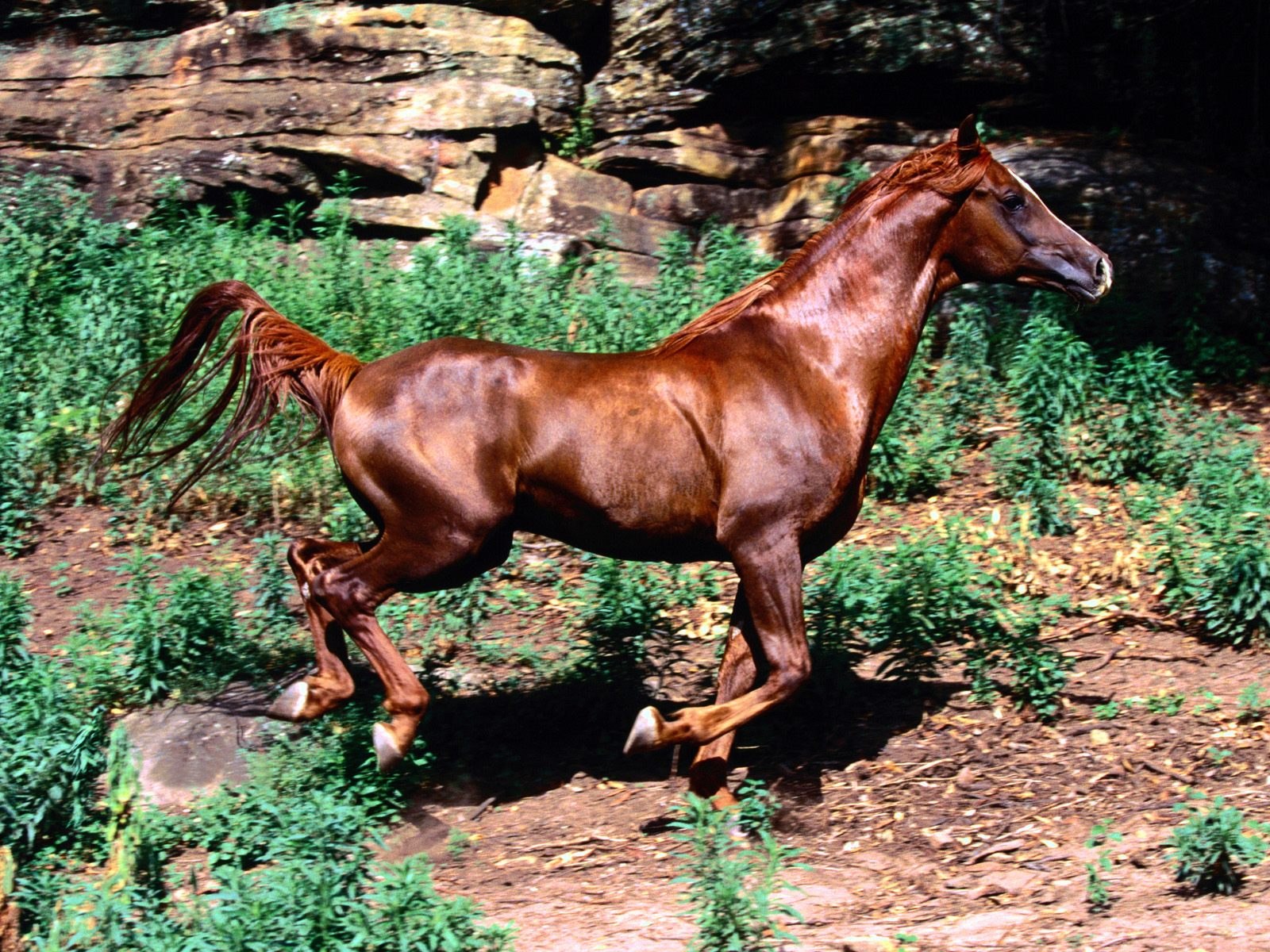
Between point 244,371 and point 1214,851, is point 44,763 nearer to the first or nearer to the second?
point 244,371

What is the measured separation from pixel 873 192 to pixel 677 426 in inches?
51.7

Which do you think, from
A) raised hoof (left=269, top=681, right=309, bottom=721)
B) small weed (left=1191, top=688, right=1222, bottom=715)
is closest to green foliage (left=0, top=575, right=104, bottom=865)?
raised hoof (left=269, top=681, right=309, bottom=721)

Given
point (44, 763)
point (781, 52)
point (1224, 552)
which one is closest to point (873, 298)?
point (1224, 552)

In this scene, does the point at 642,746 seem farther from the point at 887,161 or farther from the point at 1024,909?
the point at 887,161

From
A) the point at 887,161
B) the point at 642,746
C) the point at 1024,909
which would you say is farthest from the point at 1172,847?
the point at 887,161

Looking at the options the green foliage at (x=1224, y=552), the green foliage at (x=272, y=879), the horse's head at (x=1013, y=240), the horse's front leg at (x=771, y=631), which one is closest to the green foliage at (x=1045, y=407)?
the green foliage at (x=1224, y=552)

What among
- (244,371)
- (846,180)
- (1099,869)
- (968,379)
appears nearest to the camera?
(1099,869)

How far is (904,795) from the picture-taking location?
5.81 m

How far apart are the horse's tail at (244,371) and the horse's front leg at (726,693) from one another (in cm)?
186

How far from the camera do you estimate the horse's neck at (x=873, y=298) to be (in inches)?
222

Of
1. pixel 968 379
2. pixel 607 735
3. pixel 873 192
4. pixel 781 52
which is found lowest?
pixel 607 735

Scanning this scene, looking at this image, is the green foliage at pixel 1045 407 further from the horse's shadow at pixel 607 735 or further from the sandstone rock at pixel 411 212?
the sandstone rock at pixel 411 212

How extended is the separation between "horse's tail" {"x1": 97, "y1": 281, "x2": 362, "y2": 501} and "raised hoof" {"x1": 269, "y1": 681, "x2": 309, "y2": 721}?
0.95 m

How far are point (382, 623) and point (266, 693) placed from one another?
801 millimetres
